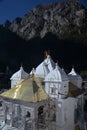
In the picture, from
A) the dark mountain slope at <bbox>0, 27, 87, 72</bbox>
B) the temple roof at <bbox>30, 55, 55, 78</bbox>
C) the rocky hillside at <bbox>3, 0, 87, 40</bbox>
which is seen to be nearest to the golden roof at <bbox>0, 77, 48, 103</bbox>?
the temple roof at <bbox>30, 55, 55, 78</bbox>

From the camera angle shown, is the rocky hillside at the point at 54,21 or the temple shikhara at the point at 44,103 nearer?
the temple shikhara at the point at 44,103

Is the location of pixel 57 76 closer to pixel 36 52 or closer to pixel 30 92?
pixel 30 92

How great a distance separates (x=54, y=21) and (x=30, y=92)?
76480 mm

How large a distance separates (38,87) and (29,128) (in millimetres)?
3441

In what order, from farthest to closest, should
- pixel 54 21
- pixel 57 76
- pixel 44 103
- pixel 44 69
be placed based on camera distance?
pixel 54 21 < pixel 44 69 < pixel 57 76 < pixel 44 103

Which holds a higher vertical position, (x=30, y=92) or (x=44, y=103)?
(x=30, y=92)

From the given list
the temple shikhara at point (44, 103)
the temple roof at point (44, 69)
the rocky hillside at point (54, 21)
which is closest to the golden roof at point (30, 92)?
the temple shikhara at point (44, 103)

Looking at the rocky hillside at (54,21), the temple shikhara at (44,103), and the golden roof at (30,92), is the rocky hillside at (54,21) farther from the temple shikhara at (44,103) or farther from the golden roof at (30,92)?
the temple shikhara at (44,103)

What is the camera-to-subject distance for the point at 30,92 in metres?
21.6

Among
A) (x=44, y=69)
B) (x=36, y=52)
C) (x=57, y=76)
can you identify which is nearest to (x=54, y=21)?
(x=36, y=52)

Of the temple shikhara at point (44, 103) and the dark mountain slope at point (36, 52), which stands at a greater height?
the dark mountain slope at point (36, 52)

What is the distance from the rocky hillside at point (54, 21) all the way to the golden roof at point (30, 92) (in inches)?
2321

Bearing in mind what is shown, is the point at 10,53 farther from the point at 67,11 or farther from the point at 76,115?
the point at 76,115

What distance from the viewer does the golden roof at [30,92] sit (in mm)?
21178
